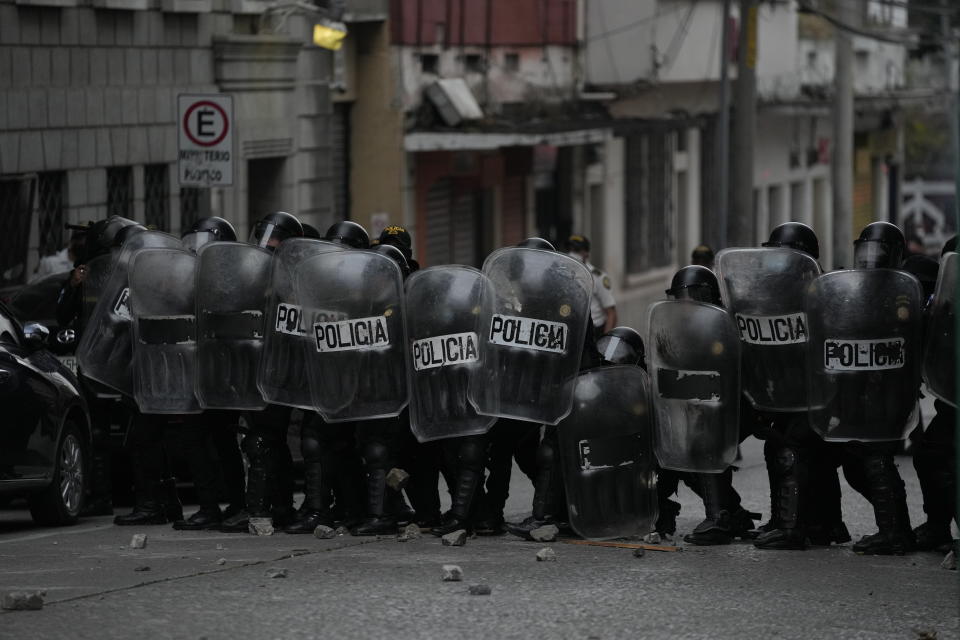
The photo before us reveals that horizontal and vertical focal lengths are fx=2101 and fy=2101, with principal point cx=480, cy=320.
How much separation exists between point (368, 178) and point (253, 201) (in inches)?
119

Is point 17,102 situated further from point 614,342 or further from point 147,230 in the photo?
point 614,342

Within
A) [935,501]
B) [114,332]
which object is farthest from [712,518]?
[114,332]

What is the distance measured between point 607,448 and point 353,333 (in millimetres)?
1463

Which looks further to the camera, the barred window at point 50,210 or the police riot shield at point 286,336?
the barred window at point 50,210

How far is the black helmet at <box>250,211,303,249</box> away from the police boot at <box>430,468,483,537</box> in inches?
66.0

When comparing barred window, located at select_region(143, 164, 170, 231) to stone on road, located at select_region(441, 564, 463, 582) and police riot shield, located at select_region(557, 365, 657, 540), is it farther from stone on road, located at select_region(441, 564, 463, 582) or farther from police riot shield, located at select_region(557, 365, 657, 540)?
stone on road, located at select_region(441, 564, 463, 582)

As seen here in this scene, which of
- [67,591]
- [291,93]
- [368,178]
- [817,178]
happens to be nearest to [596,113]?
[368,178]

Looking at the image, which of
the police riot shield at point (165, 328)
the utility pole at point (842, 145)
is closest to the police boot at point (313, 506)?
the police riot shield at point (165, 328)

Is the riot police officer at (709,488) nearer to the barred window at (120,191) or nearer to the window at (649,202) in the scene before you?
the barred window at (120,191)

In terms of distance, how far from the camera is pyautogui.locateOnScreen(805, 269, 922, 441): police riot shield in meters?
10.5

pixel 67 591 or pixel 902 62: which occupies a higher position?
pixel 902 62

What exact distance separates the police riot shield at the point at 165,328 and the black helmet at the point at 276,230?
398 mm

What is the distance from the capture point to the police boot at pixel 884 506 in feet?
35.2

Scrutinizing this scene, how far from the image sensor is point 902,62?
53.7 metres
